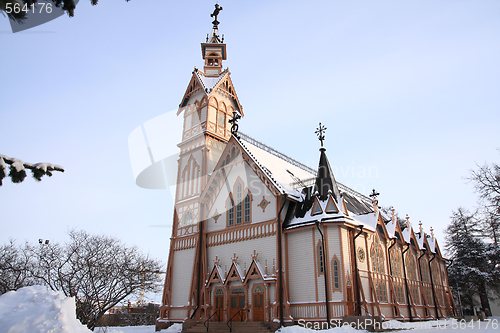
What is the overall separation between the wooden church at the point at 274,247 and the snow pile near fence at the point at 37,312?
47.3ft

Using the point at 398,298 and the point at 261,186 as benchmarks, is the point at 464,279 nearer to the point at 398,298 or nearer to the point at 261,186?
the point at 398,298

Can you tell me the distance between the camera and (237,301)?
22.9m

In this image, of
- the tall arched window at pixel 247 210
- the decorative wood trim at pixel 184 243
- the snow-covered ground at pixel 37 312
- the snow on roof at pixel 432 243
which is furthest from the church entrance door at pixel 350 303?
the snow on roof at pixel 432 243

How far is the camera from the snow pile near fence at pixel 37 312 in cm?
736

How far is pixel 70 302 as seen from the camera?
27.5 ft

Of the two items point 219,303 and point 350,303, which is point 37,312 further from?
point 219,303

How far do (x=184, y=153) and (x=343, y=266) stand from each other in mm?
17430

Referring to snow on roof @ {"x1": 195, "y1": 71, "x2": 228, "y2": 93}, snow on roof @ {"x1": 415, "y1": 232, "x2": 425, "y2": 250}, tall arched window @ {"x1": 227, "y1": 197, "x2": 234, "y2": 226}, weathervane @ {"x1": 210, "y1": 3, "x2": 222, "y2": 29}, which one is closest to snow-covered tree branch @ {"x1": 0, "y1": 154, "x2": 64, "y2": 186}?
tall arched window @ {"x1": 227, "y1": 197, "x2": 234, "y2": 226}

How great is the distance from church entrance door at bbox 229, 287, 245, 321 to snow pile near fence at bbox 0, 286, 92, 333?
1560 cm

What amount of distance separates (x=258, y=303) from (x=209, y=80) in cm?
2130

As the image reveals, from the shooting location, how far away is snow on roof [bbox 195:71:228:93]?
108 feet

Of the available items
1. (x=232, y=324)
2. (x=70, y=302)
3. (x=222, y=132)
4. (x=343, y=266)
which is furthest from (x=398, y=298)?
(x=70, y=302)

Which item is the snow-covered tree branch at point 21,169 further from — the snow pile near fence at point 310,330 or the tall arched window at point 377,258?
the tall arched window at point 377,258

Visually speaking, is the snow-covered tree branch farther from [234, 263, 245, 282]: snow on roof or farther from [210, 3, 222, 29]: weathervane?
[210, 3, 222, 29]: weathervane
